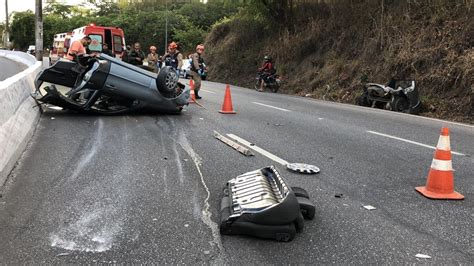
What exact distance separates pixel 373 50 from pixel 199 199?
16562 mm

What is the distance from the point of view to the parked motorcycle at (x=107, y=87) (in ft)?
32.8

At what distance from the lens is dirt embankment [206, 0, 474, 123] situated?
585 inches

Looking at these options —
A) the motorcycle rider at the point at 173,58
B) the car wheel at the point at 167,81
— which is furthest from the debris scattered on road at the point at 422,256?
the motorcycle rider at the point at 173,58

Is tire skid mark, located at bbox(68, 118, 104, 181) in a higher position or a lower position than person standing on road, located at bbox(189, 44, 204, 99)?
lower

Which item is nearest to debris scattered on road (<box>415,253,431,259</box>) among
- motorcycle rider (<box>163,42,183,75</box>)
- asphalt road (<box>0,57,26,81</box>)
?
motorcycle rider (<box>163,42,183,75</box>)

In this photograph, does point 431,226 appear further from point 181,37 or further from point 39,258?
point 181,37

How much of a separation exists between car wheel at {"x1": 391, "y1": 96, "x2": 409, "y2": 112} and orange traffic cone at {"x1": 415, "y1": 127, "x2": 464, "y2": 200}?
9587 mm

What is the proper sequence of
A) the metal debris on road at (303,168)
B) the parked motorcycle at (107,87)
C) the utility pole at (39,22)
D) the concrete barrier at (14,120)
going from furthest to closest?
1. the utility pole at (39,22)
2. the parked motorcycle at (107,87)
3. the metal debris on road at (303,168)
4. the concrete barrier at (14,120)

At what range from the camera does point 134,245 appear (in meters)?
3.78

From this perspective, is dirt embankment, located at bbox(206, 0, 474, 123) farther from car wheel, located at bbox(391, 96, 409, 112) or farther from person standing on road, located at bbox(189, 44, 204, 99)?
person standing on road, located at bbox(189, 44, 204, 99)

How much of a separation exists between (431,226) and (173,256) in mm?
2312

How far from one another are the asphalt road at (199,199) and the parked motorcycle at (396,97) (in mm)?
5096

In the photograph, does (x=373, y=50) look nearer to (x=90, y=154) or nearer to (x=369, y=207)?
(x=90, y=154)

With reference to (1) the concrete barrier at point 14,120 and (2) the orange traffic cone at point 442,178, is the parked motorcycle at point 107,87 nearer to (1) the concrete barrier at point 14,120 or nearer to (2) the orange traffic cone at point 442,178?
(1) the concrete barrier at point 14,120
